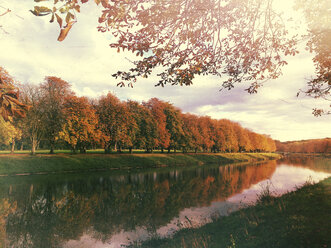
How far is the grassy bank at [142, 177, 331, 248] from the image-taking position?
312 inches

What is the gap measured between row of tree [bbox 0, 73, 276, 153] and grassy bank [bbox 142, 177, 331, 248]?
103 feet

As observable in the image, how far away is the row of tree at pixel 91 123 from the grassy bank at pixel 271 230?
3136cm

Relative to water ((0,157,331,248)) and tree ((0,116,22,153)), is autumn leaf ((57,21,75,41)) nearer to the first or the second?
water ((0,157,331,248))

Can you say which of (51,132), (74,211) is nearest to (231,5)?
(74,211)

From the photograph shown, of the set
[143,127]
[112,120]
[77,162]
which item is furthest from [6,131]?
[143,127]

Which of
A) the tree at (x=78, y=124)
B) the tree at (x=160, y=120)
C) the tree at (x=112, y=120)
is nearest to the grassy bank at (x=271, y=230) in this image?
the tree at (x=78, y=124)

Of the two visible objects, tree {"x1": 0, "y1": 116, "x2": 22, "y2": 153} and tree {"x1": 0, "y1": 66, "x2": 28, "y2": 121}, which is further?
tree {"x1": 0, "y1": 116, "x2": 22, "y2": 153}

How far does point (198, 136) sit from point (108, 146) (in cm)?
3423

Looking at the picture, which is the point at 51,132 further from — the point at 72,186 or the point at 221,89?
the point at 221,89

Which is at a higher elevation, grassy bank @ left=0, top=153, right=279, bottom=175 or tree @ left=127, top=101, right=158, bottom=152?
tree @ left=127, top=101, right=158, bottom=152

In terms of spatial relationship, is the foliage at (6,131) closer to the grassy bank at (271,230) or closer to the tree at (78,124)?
the tree at (78,124)

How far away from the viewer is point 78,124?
143 ft

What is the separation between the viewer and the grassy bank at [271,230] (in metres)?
7.91

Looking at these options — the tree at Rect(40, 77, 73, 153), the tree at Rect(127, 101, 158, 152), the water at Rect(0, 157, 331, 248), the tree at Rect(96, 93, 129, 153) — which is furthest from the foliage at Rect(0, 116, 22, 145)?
the tree at Rect(127, 101, 158, 152)
